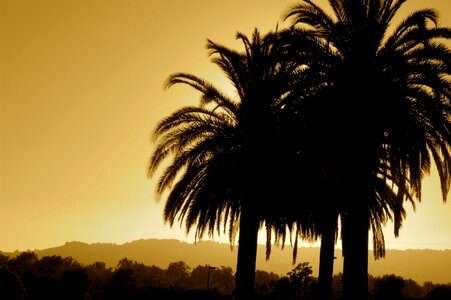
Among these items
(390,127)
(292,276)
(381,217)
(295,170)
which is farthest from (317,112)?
(292,276)

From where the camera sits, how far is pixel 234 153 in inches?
755

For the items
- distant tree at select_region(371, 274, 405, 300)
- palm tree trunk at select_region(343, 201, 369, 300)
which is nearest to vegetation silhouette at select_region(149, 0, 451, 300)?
palm tree trunk at select_region(343, 201, 369, 300)

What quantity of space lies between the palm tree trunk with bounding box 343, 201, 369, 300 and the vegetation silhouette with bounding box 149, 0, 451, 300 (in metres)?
0.03

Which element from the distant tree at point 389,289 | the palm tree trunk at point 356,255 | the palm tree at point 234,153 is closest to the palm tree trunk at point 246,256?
the palm tree at point 234,153

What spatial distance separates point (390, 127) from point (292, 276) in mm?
13710

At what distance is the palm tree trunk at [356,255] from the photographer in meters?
14.1

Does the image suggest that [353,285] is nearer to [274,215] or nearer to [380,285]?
[274,215]

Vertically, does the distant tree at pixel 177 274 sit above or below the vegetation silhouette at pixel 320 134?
below

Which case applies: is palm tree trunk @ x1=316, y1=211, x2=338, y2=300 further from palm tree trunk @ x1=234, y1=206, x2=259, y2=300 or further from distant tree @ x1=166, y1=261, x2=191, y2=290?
distant tree @ x1=166, y1=261, x2=191, y2=290

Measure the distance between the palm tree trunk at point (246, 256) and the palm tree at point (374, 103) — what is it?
14.5ft

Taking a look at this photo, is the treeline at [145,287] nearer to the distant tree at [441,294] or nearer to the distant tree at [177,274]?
the distant tree at [441,294]

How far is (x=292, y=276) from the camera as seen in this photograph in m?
26.2

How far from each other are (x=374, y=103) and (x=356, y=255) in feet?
13.6

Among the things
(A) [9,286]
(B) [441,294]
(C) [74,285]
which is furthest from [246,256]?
(C) [74,285]
